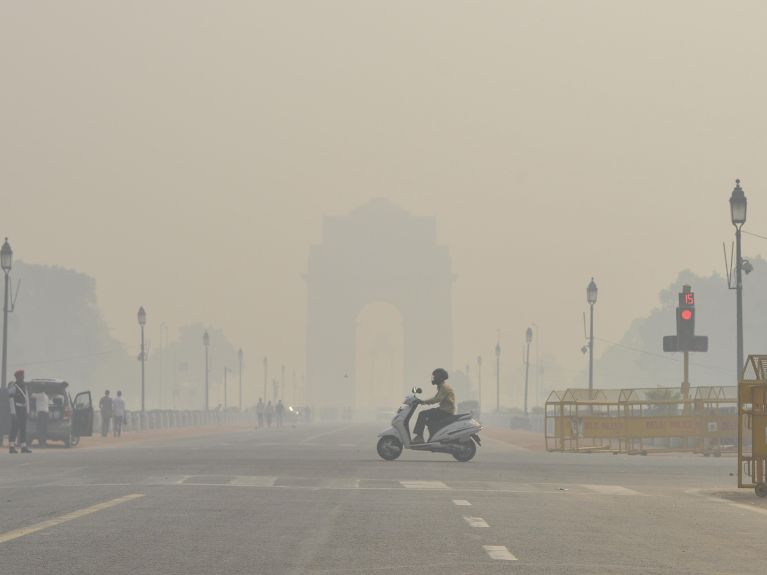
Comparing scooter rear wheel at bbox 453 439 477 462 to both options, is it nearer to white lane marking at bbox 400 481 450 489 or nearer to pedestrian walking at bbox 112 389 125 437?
white lane marking at bbox 400 481 450 489

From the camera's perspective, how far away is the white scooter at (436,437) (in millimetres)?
31234

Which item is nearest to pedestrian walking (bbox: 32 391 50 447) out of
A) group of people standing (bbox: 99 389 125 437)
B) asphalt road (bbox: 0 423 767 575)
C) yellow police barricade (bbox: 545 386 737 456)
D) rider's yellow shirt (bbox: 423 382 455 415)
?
yellow police barricade (bbox: 545 386 737 456)

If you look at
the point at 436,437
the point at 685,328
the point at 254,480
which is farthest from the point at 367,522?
the point at 685,328

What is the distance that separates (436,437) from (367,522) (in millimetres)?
16272

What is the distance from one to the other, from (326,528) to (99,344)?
169 m

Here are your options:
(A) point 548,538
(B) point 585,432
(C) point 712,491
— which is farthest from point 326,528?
(B) point 585,432

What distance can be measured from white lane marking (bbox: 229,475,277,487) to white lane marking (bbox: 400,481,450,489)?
173 centimetres

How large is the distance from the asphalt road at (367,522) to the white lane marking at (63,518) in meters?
0.03

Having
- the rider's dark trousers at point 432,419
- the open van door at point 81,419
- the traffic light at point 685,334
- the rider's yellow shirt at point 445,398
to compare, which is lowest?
the open van door at point 81,419

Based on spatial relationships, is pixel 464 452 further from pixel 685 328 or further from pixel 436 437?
pixel 685 328

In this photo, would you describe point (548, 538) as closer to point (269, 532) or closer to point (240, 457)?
point (269, 532)

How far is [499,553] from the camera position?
40.3 ft

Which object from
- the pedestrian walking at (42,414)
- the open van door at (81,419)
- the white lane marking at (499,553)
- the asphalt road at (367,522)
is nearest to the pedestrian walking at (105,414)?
the open van door at (81,419)

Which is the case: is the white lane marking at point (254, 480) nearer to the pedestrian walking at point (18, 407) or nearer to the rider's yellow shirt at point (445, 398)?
the rider's yellow shirt at point (445, 398)
